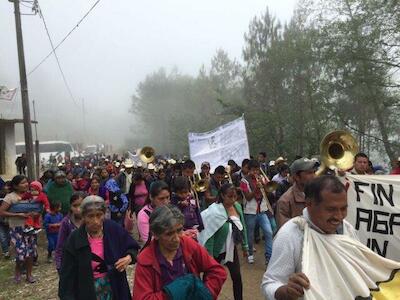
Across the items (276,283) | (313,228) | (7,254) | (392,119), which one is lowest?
(7,254)

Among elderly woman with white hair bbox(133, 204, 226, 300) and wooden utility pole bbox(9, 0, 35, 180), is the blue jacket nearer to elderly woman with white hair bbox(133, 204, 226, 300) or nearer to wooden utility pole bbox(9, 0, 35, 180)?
elderly woman with white hair bbox(133, 204, 226, 300)

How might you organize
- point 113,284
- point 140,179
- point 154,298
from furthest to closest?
point 140,179 < point 113,284 < point 154,298

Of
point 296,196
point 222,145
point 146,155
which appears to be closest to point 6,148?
point 146,155

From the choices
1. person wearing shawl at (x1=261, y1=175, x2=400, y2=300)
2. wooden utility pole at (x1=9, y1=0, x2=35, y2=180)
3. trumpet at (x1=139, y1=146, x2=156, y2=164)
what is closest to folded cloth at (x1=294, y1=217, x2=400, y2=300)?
person wearing shawl at (x1=261, y1=175, x2=400, y2=300)

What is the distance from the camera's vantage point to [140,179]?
8852 millimetres

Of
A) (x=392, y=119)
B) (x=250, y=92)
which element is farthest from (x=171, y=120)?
(x=392, y=119)

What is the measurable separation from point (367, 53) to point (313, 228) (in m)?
15.8

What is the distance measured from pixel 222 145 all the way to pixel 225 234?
7.32 m

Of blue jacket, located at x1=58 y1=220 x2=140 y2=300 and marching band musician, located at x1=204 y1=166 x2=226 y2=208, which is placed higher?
marching band musician, located at x1=204 y1=166 x2=226 y2=208

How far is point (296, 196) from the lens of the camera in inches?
170


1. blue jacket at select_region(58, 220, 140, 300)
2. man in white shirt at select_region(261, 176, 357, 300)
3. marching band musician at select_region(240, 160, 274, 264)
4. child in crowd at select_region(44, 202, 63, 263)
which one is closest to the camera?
man in white shirt at select_region(261, 176, 357, 300)

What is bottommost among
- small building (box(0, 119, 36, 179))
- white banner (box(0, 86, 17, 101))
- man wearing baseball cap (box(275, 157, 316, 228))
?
man wearing baseball cap (box(275, 157, 316, 228))

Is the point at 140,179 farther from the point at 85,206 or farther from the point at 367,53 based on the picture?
the point at 367,53

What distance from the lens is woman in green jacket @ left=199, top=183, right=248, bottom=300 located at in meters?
5.22
